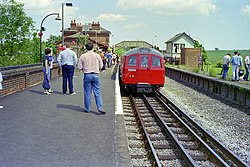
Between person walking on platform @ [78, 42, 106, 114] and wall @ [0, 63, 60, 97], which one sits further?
wall @ [0, 63, 60, 97]

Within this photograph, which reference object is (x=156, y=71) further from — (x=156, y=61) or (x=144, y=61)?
(x=144, y=61)

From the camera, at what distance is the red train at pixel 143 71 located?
17.4m

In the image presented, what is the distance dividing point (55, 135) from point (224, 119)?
24.7ft

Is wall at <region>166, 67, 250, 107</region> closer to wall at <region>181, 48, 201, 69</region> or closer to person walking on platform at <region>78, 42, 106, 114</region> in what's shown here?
person walking on platform at <region>78, 42, 106, 114</region>

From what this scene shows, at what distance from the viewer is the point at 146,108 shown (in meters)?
14.5

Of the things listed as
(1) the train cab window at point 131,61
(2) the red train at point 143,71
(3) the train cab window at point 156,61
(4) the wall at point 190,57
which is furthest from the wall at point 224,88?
(4) the wall at point 190,57

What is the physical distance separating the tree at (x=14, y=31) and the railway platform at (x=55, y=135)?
120 ft

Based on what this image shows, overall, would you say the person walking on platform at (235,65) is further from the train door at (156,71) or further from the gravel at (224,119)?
the train door at (156,71)

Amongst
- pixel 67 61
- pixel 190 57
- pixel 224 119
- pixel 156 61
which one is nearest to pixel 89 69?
pixel 67 61

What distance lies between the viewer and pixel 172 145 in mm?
8609

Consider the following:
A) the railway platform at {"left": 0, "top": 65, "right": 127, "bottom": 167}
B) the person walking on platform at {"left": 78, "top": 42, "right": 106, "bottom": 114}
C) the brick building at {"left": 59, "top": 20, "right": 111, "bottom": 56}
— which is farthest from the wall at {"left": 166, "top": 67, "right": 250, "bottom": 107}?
the brick building at {"left": 59, "top": 20, "right": 111, "bottom": 56}

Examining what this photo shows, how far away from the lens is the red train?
57.1 feet

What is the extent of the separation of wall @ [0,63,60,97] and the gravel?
20.7 ft

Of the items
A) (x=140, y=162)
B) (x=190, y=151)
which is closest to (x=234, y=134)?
(x=190, y=151)
